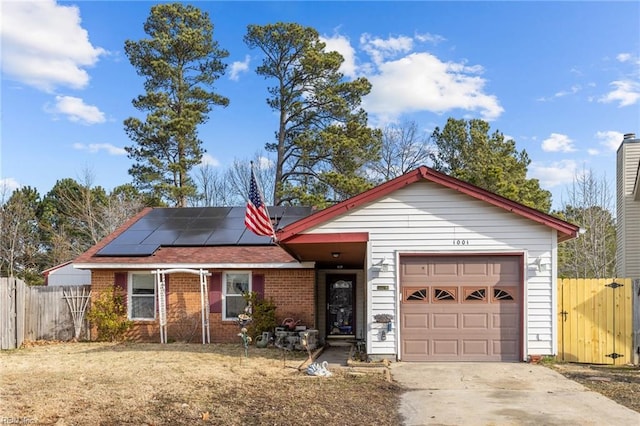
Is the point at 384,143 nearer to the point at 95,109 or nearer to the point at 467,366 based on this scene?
the point at 95,109

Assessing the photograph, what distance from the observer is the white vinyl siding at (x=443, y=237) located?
10820 millimetres

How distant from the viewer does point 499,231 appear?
35.9 ft

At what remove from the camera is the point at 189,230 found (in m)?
17.2

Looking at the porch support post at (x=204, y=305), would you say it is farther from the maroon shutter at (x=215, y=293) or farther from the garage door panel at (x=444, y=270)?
the garage door panel at (x=444, y=270)

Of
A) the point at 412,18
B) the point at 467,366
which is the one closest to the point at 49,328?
the point at 467,366

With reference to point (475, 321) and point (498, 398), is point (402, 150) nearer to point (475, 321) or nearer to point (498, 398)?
point (475, 321)

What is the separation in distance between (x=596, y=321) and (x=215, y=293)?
31.9 feet

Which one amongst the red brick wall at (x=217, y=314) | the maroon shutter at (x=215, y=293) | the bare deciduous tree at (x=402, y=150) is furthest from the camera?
the bare deciduous tree at (x=402, y=150)

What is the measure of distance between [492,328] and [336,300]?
6.62 metres

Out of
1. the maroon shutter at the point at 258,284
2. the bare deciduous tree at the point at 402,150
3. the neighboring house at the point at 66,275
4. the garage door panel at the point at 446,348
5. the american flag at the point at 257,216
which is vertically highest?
the bare deciduous tree at the point at 402,150

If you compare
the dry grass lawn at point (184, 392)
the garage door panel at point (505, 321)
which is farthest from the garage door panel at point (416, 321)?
the dry grass lawn at point (184, 392)

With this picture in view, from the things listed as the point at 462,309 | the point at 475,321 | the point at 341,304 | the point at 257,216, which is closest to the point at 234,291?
the point at 341,304

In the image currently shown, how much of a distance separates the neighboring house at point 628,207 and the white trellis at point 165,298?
13545 mm

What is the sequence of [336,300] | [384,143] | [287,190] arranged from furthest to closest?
[384,143] < [287,190] < [336,300]
